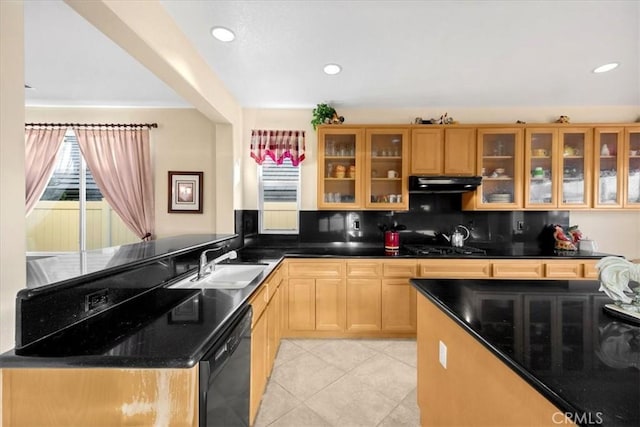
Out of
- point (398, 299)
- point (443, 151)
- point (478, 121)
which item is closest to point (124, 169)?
point (398, 299)

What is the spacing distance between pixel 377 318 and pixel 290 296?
37.5 inches

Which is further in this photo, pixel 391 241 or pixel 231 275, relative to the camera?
pixel 391 241

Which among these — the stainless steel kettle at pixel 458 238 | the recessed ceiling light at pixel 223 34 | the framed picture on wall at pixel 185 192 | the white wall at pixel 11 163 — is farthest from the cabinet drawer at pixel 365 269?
the white wall at pixel 11 163

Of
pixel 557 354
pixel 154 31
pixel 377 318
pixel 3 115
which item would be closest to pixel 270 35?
pixel 154 31

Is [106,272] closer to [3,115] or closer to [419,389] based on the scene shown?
[3,115]

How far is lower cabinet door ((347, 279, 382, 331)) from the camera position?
9.04 ft

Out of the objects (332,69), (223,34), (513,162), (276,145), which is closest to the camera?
(223,34)

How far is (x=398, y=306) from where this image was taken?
9.02 feet

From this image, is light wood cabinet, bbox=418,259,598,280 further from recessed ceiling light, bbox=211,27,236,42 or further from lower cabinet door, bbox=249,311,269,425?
recessed ceiling light, bbox=211,27,236,42

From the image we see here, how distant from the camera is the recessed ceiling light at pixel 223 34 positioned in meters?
1.75

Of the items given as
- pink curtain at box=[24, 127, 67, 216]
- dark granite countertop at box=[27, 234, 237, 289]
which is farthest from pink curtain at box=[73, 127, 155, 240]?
dark granite countertop at box=[27, 234, 237, 289]

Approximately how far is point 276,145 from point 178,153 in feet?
3.98

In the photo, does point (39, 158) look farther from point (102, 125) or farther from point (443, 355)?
point (443, 355)

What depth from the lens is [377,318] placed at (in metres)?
2.75
